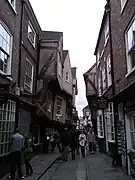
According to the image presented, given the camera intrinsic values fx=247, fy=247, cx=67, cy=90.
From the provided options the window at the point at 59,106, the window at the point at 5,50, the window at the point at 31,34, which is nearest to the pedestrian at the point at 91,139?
the window at the point at 59,106

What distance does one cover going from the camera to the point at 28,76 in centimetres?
1415

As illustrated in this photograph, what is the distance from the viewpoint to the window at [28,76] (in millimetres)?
13577

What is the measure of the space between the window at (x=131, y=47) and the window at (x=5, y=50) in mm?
4868

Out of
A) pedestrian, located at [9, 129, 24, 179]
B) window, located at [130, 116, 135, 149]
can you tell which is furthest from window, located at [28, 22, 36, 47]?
window, located at [130, 116, 135, 149]

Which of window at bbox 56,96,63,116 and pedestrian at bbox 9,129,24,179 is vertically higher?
window at bbox 56,96,63,116

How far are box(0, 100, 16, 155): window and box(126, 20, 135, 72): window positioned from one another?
501cm

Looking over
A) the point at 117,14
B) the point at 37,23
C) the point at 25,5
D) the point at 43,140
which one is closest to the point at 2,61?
the point at 25,5

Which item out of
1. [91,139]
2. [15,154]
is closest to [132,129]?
[15,154]

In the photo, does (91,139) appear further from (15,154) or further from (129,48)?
(15,154)

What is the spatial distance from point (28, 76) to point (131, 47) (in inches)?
263

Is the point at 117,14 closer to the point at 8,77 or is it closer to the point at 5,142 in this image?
the point at 8,77

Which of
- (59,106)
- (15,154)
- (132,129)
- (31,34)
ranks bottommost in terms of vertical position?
(15,154)

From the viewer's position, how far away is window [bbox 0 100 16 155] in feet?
30.3

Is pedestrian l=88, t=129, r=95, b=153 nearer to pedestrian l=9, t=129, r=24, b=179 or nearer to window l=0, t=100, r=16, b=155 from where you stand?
window l=0, t=100, r=16, b=155
